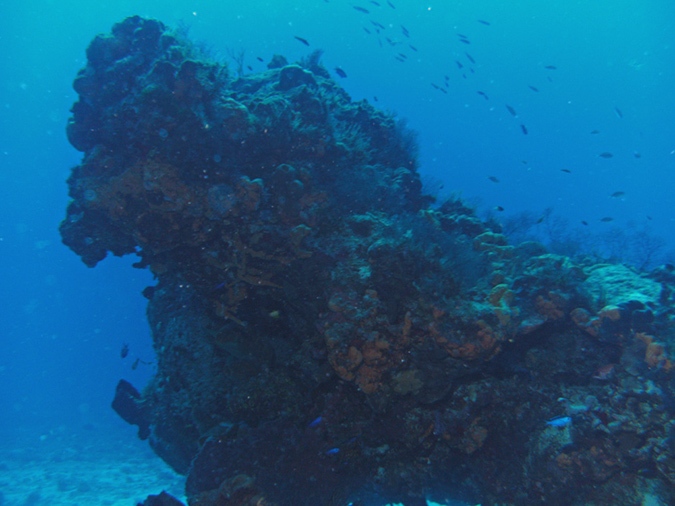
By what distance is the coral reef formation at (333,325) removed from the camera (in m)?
5.21

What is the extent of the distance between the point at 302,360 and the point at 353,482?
2.26 metres

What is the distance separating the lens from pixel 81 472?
744 inches

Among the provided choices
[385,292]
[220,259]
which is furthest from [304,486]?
[220,259]

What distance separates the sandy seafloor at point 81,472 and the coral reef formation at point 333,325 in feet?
8.96

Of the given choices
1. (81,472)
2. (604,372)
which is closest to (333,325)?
(604,372)

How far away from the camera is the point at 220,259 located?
22.8 feet

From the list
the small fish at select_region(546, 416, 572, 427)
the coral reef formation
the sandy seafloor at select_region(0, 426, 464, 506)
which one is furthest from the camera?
the sandy seafloor at select_region(0, 426, 464, 506)

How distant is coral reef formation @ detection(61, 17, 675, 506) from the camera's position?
5207 mm

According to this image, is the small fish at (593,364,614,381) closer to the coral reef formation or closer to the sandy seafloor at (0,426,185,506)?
the coral reef formation

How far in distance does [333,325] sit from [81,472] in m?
22.6

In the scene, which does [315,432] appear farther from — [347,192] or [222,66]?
[222,66]

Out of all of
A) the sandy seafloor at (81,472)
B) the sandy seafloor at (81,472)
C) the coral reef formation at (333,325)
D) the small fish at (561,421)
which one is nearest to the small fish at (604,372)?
the coral reef formation at (333,325)

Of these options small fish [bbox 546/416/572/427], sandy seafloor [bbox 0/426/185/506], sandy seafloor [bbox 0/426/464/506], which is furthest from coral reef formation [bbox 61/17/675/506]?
sandy seafloor [bbox 0/426/185/506]

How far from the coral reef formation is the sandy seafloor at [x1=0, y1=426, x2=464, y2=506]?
2.73 meters
